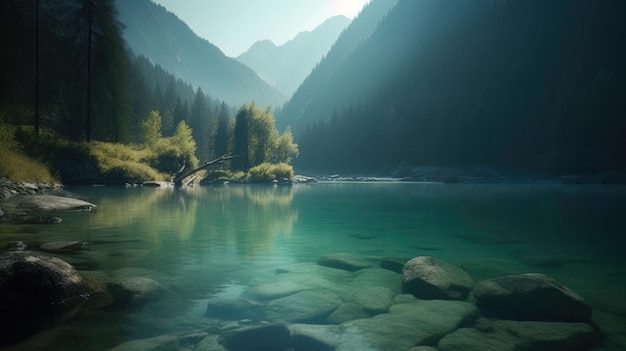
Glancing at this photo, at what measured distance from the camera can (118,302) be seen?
7.21m

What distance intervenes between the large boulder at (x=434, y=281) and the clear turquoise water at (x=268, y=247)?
1.54m

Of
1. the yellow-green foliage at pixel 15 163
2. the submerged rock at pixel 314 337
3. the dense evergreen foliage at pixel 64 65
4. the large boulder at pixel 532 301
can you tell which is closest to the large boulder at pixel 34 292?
the submerged rock at pixel 314 337

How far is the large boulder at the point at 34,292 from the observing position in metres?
6.12

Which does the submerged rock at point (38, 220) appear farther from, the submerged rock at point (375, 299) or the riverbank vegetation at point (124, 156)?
the submerged rock at point (375, 299)

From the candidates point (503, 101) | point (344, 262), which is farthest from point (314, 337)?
point (503, 101)

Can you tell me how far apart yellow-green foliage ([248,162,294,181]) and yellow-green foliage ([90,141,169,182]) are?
20.8 meters

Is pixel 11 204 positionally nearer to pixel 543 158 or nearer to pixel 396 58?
pixel 543 158

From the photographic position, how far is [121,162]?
41.6 m

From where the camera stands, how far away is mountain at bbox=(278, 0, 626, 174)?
9056 cm

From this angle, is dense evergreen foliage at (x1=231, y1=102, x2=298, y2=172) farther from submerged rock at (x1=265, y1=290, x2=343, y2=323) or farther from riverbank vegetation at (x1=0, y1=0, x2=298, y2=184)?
submerged rock at (x1=265, y1=290, x2=343, y2=323)

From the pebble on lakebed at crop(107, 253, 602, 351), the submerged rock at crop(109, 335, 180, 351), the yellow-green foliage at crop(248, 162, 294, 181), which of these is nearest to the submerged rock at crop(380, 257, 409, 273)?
the pebble on lakebed at crop(107, 253, 602, 351)

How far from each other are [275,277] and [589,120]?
108m

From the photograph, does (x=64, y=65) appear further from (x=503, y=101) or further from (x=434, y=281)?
(x=503, y=101)

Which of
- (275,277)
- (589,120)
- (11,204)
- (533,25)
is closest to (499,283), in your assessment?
(275,277)
